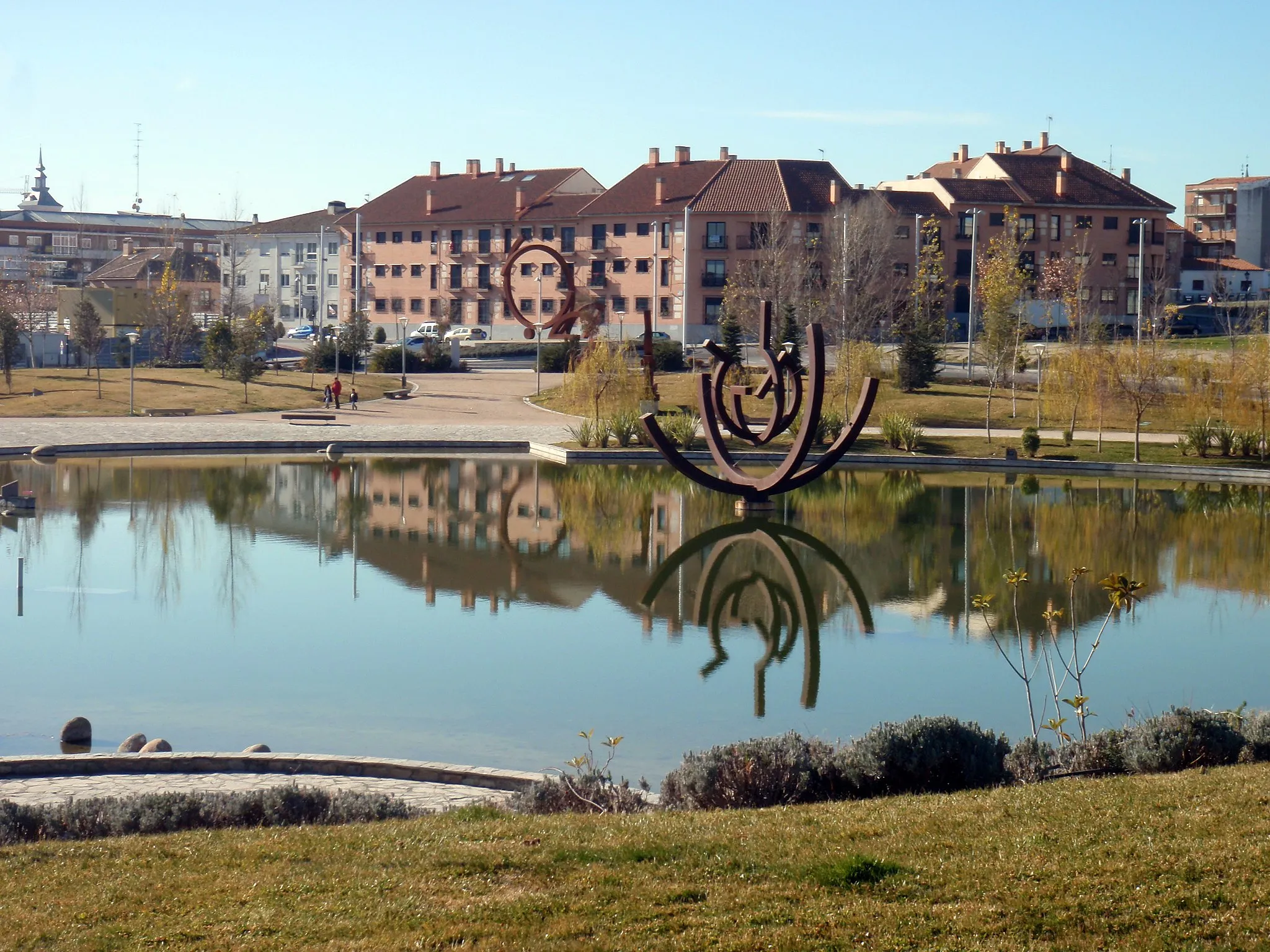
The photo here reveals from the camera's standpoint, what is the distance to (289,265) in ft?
321

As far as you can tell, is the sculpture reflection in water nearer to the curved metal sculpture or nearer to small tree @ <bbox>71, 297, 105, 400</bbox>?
the curved metal sculpture

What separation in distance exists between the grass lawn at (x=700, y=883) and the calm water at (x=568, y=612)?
4.54 m

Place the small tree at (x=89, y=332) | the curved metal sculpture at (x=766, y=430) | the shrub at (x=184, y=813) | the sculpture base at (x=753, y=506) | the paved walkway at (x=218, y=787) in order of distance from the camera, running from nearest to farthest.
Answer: the shrub at (x=184, y=813) < the paved walkway at (x=218, y=787) < the curved metal sculpture at (x=766, y=430) < the sculpture base at (x=753, y=506) < the small tree at (x=89, y=332)

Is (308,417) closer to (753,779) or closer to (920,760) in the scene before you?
(753,779)

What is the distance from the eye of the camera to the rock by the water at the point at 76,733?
12.2m

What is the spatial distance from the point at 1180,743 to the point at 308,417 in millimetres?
39765

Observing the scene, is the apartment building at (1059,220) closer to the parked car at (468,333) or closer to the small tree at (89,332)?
the parked car at (468,333)

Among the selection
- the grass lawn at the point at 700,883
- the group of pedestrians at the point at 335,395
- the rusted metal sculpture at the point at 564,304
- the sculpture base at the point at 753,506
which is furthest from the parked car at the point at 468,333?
the grass lawn at the point at 700,883

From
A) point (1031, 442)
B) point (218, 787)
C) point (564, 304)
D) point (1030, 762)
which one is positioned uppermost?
point (564, 304)

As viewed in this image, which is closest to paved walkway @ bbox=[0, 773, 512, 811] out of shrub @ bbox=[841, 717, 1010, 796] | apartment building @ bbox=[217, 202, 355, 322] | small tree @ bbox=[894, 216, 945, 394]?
shrub @ bbox=[841, 717, 1010, 796]

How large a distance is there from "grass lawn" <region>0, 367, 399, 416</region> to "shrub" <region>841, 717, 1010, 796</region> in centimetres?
4148

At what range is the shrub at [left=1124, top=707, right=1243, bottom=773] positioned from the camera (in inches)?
360

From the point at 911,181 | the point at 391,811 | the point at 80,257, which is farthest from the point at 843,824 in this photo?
the point at 80,257

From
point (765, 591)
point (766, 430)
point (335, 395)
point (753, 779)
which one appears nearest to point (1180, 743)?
point (753, 779)
